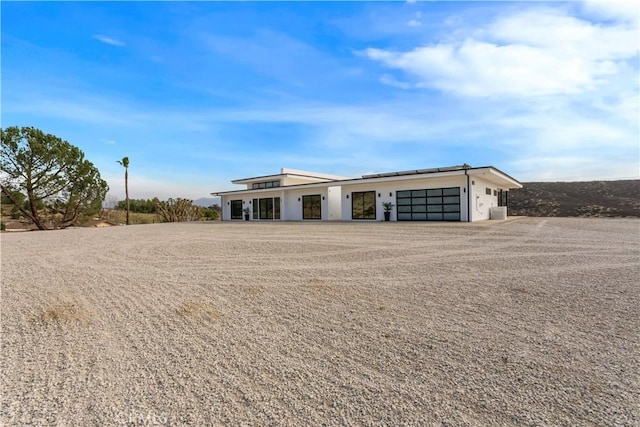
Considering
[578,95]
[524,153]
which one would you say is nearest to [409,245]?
[578,95]

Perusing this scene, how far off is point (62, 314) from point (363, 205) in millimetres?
16826

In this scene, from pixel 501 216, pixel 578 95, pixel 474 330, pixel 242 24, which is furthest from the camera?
pixel 501 216

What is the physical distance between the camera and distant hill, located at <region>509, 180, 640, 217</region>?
2549cm

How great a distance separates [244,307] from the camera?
4.02 meters

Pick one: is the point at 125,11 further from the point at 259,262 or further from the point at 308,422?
the point at 308,422

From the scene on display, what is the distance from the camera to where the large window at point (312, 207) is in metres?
21.6

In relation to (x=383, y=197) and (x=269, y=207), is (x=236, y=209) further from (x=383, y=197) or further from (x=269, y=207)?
(x=383, y=197)

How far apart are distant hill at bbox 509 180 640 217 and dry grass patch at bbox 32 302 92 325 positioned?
29.6 metres

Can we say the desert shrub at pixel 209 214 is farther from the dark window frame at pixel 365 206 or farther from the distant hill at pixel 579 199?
the distant hill at pixel 579 199

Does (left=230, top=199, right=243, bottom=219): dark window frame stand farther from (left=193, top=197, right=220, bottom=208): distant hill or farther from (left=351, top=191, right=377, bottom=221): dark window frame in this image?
(left=351, top=191, right=377, bottom=221): dark window frame

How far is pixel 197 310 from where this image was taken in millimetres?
3926

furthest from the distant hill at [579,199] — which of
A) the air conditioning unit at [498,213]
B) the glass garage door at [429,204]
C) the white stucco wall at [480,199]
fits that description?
the glass garage door at [429,204]

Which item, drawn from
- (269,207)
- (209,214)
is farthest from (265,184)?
(209,214)

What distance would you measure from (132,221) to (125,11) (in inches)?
819
